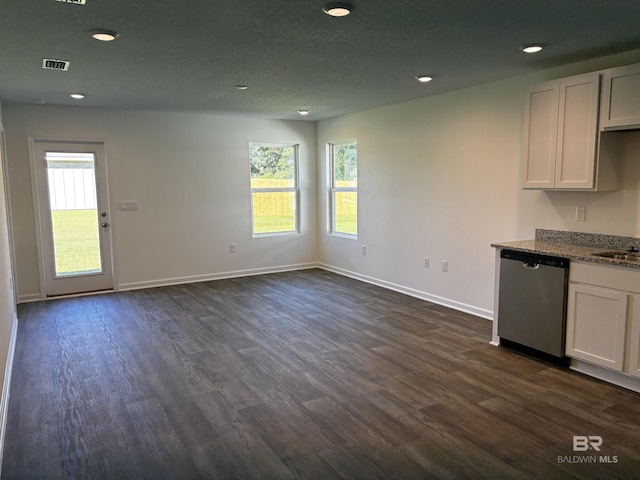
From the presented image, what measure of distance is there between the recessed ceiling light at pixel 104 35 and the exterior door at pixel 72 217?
3348 mm

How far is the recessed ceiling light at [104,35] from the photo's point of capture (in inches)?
111

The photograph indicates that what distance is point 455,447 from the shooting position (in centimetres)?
244

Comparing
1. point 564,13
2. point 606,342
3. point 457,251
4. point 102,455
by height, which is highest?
point 564,13

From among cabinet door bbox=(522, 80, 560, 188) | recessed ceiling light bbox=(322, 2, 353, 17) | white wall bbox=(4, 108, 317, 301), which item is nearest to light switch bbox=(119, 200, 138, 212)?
white wall bbox=(4, 108, 317, 301)

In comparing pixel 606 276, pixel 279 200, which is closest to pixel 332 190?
pixel 279 200

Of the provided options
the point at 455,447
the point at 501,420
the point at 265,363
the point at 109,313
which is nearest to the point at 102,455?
the point at 265,363

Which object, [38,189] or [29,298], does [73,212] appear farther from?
[29,298]

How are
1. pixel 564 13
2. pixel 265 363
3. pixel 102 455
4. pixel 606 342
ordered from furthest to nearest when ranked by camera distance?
pixel 265 363 → pixel 606 342 → pixel 564 13 → pixel 102 455

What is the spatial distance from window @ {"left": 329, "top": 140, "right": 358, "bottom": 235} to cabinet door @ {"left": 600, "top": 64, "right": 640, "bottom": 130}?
A: 361cm

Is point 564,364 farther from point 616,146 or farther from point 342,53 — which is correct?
point 342,53

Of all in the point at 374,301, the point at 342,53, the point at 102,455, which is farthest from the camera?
the point at 374,301

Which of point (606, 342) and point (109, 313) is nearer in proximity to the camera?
point (606, 342)

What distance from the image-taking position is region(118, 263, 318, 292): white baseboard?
6.27 m

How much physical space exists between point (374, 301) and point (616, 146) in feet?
9.61
